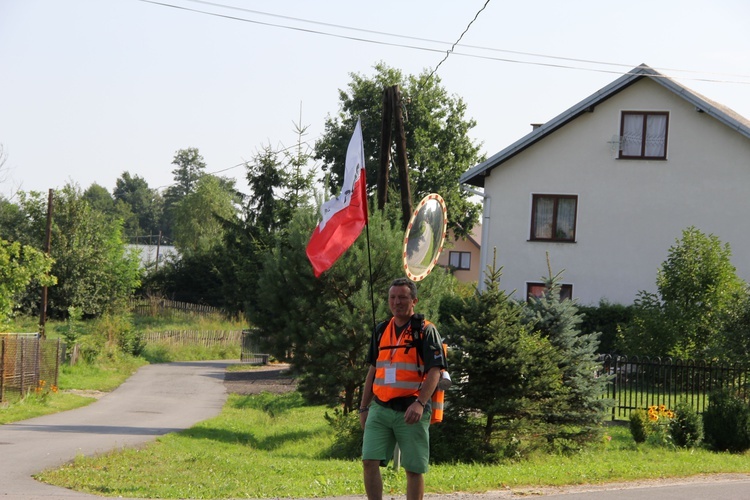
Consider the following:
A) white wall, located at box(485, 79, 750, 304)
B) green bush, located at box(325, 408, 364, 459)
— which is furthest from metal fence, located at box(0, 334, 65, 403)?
white wall, located at box(485, 79, 750, 304)

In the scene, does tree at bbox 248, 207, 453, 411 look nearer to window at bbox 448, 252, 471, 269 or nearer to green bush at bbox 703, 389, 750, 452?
green bush at bbox 703, 389, 750, 452

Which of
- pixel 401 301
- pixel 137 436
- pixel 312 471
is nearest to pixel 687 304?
pixel 137 436

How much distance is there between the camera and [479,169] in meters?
32.2

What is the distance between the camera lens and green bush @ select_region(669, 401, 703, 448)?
14586mm

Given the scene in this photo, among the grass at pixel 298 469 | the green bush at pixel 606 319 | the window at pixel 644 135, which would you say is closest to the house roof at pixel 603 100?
the window at pixel 644 135

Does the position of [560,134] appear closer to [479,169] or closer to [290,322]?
[479,169]

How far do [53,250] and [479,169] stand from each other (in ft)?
84.2

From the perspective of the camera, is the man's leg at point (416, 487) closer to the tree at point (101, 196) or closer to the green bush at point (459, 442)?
the green bush at point (459, 442)

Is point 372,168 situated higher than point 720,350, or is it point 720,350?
point 372,168

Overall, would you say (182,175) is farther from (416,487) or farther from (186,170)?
(416,487)

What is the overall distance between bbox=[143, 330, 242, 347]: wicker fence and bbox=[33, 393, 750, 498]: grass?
3053 cm

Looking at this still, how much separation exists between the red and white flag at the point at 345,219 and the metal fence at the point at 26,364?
12.3m

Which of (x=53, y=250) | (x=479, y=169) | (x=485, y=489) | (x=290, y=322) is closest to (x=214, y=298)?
(x=53, y=250)

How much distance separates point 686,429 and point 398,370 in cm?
884
